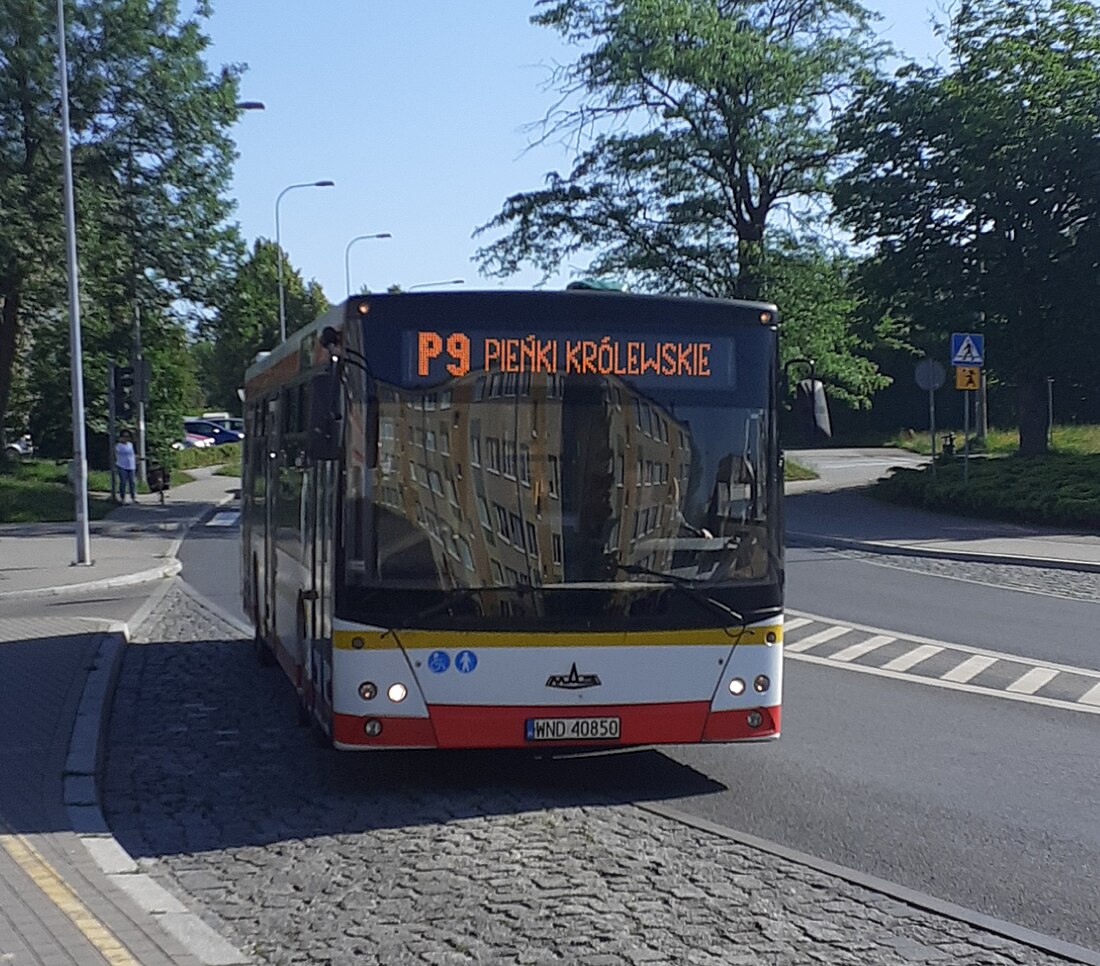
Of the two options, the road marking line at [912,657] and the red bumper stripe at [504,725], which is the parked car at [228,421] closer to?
the road marking line at [912,657]

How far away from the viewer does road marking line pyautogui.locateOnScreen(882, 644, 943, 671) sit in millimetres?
13672

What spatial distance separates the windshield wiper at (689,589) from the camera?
855cm

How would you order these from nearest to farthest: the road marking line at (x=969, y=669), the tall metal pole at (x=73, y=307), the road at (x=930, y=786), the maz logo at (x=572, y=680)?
the road at (x=930, y=786)
the maz logo at (x=572, y=680)
the road marking line at (x=969, y=669)
the tall metal pole at (x=73, y=307)

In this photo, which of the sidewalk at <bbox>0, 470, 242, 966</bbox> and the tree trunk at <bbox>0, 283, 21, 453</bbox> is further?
the tree trunk at <bbox>0, 283, 21, 453</bbox>

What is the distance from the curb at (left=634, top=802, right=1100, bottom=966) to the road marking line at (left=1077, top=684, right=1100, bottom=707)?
15.0 ft

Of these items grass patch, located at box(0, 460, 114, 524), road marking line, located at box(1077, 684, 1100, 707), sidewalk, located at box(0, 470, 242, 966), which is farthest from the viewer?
grass patch, located at box(0, 460, 114, 524)

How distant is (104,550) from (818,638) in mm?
16074

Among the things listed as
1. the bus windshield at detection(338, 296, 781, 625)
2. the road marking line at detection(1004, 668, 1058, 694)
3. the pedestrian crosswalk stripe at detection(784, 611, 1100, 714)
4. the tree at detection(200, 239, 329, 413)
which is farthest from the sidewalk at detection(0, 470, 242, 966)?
the tree at detection(200, 239, 329, 413)

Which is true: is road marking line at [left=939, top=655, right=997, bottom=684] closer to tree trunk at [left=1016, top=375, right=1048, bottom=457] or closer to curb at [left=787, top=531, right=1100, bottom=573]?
curb at [left=787, top=531, right=1100, bottom=573]

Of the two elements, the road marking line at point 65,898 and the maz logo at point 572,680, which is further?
the maz logo at point 572,680

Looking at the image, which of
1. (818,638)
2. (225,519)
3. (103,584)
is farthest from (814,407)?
(225,519)

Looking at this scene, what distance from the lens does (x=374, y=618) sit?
27.6ft

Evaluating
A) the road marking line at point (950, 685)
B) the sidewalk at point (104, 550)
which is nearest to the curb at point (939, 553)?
the road marking line at point (950, 685)

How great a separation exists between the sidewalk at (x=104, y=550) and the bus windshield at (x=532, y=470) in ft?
45.6
